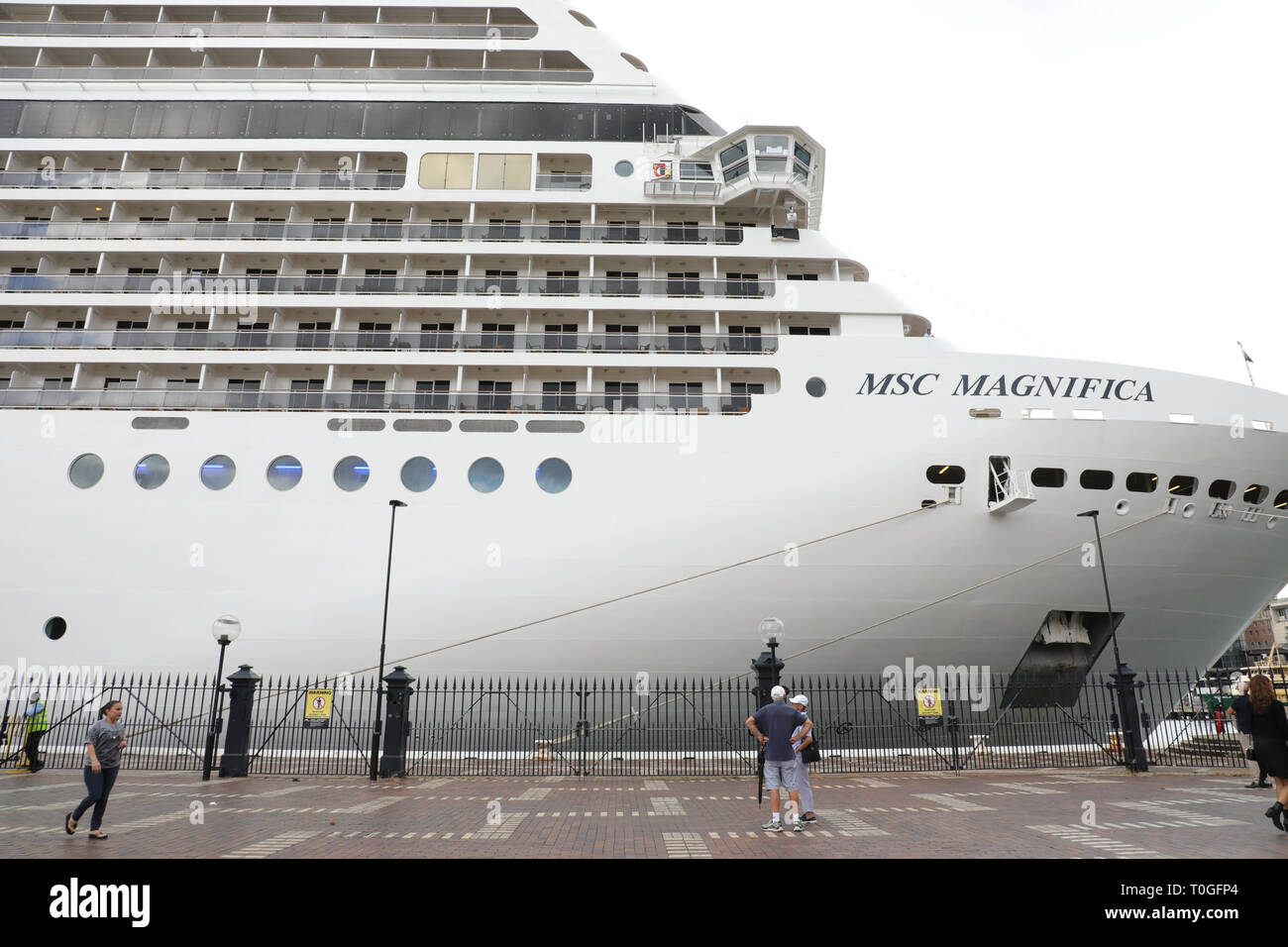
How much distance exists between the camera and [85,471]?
1598 centimetres

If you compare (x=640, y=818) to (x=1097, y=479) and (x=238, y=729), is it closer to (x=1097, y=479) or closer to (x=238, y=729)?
(x=238, y=729)

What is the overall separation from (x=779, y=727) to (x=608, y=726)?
7.46 metres

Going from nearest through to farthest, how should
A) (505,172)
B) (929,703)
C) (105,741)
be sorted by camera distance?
(105,741), (929,703), (505,172)

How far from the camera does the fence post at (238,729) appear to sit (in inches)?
529

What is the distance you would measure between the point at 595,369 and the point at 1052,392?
31.9 feet

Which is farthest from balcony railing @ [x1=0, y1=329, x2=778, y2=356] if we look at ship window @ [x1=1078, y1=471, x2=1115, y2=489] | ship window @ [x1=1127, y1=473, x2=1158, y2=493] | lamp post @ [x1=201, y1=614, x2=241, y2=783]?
ship window @ [x1=1127, y1=473, x2=1158, y2=493]

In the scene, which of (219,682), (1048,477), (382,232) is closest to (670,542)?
(1048,477)

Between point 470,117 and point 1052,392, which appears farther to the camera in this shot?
point 470,117

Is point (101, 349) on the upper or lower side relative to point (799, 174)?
lower

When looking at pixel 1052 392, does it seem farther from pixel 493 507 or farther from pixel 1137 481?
pixel 493 507

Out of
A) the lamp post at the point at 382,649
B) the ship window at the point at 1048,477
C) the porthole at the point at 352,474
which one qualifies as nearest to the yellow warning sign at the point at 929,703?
the ship window at the point at 1048,477

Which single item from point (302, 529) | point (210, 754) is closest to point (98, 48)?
point (302, 529)

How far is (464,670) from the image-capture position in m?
15.1

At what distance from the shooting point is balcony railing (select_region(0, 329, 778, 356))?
17000 millimetres
